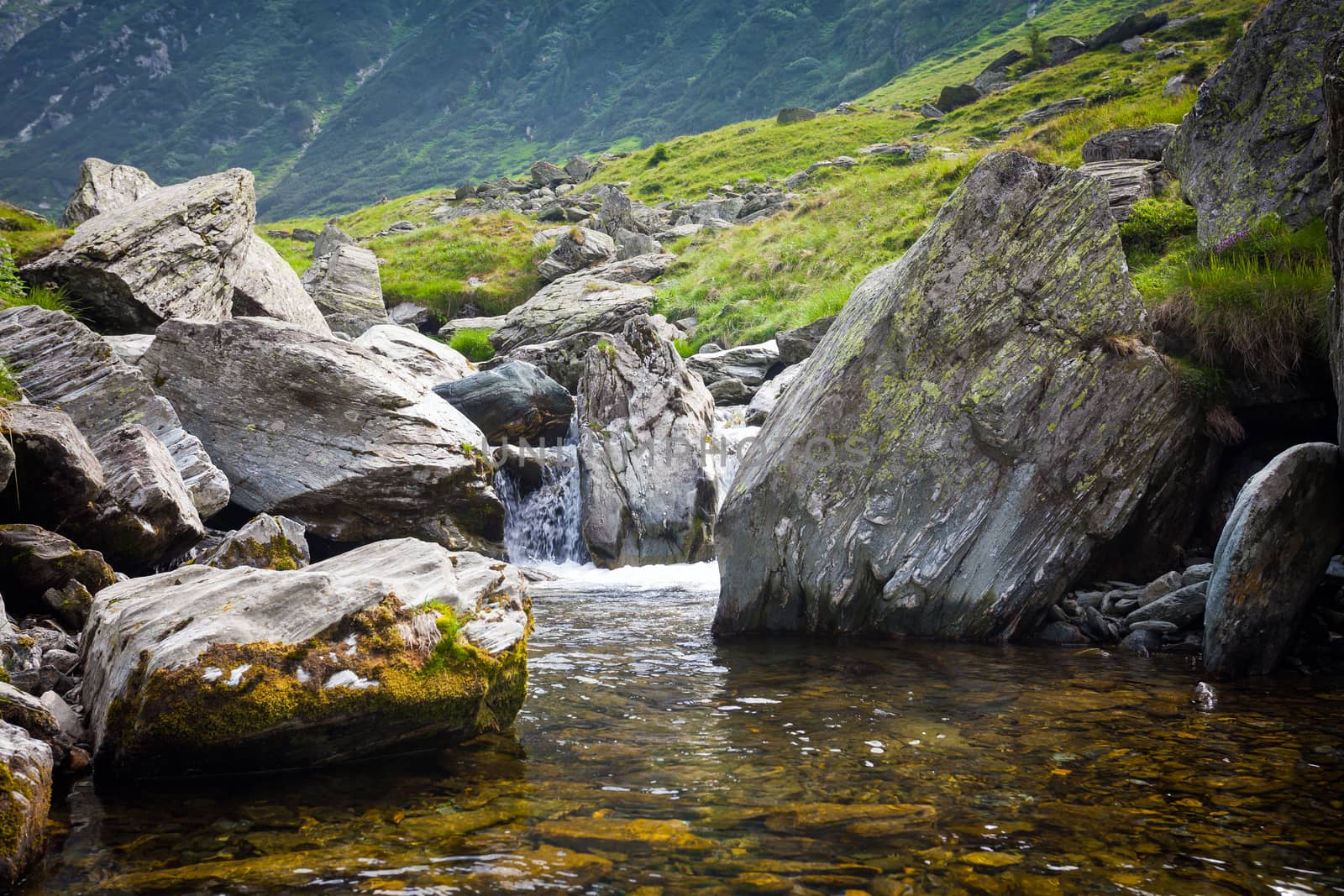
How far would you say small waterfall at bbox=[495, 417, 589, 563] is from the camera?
20.7 m

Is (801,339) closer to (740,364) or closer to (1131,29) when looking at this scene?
(740,364)

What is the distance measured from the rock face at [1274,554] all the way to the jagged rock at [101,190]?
3153 centimetres

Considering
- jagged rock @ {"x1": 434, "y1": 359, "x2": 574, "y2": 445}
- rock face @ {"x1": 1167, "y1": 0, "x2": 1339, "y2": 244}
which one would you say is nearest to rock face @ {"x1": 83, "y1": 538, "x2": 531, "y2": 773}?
rock face @ {"x1": 1167, "y1": 0, "x2": 1339, "y2": 244}

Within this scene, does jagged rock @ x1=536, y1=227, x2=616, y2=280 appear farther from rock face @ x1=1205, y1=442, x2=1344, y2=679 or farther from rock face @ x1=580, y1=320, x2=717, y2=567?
rock face @ x1=1205, y1=442, x2=1344, y2=679

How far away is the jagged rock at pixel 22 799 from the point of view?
15.3 feet

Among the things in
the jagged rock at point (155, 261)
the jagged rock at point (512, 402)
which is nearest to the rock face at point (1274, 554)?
the jagged rock at point (512, 402)

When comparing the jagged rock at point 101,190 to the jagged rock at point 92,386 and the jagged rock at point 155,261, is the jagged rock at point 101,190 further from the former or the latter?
the jagged rock at point 92,386

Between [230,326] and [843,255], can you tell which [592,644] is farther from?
[843,255]

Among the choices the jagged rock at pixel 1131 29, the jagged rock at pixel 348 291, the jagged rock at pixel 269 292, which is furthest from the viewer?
the jagged rock at pixel 1131 29

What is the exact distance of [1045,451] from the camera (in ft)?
35.8

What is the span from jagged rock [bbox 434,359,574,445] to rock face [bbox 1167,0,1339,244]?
51.6 ft

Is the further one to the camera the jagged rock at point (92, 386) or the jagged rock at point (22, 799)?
the jagged rock at point (92, 386)

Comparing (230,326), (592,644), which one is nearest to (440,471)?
(230,326)

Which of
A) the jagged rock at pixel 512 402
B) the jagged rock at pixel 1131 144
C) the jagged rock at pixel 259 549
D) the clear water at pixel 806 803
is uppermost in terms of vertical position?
the jagged rock at pixel 1131 144
